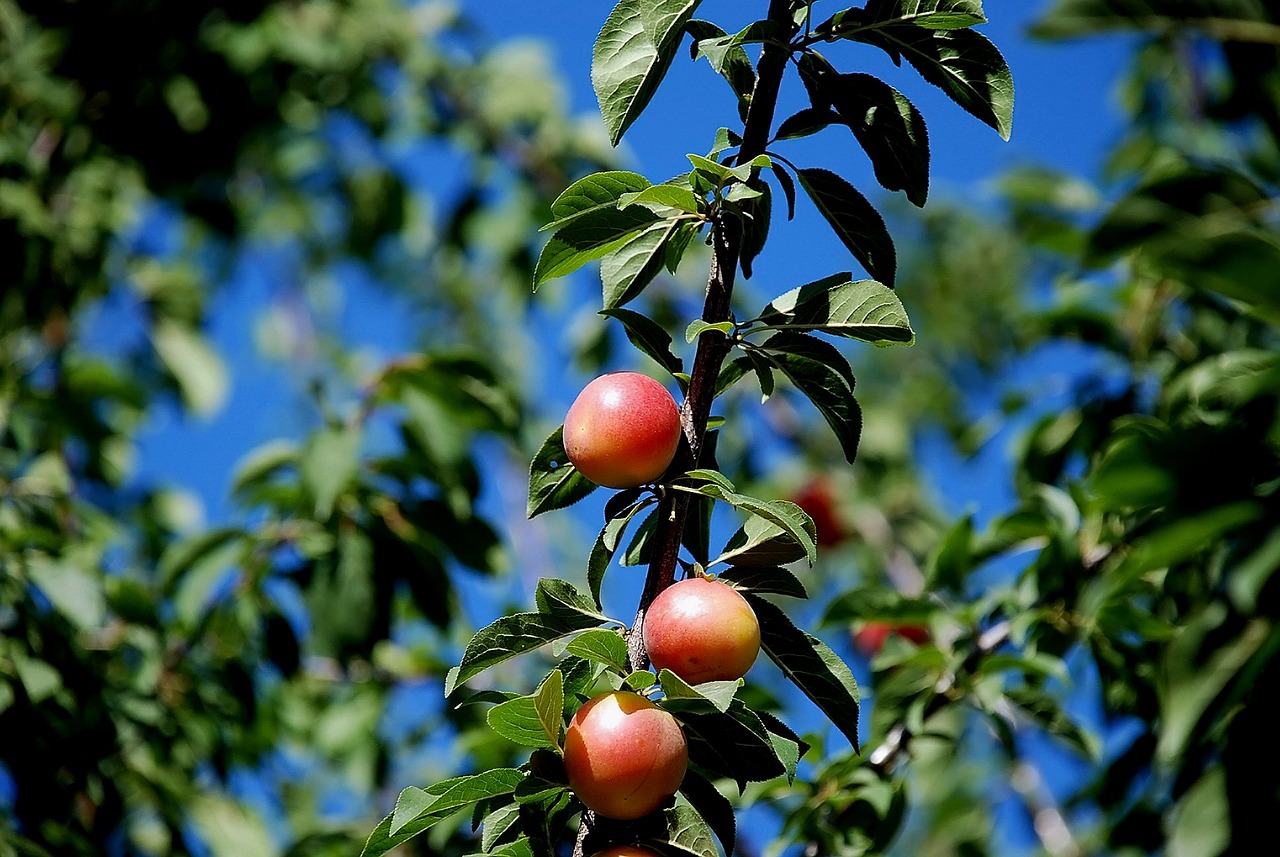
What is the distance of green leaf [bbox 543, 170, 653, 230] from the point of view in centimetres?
90

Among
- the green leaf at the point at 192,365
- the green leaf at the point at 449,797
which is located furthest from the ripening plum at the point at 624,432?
the green leaf at the point at 192,365

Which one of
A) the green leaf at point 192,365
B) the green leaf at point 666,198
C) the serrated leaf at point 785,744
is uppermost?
the green leaf at point 192,365

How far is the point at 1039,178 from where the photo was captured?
2.12 meters

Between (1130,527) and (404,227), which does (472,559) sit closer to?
(1130,527)

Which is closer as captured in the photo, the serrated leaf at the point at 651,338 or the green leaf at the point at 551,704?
the green leaf at the point at 551,704

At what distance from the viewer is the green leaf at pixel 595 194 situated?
90 cm

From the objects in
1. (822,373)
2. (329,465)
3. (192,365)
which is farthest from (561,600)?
(192,365)

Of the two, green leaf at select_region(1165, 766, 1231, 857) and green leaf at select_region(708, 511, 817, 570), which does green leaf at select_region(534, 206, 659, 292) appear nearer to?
green leaf at select_region(708, 511, 817, 570)

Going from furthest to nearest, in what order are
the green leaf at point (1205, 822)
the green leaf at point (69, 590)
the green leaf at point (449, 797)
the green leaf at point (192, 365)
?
1. the green leaf at point (192, 365)
2. the green leaf at point (69, 590)
3. the green leaf at point (449, 797)
4. the green leaf at point (1205, 822)

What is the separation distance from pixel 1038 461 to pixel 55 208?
228 cm

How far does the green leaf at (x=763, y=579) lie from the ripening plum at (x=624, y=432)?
0.11 m

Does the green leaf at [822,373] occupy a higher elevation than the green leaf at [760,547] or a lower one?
higher

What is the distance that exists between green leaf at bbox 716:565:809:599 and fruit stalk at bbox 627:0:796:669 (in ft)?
0.19

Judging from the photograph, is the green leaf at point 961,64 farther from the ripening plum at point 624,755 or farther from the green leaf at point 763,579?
the ripening plum at point 624,755
